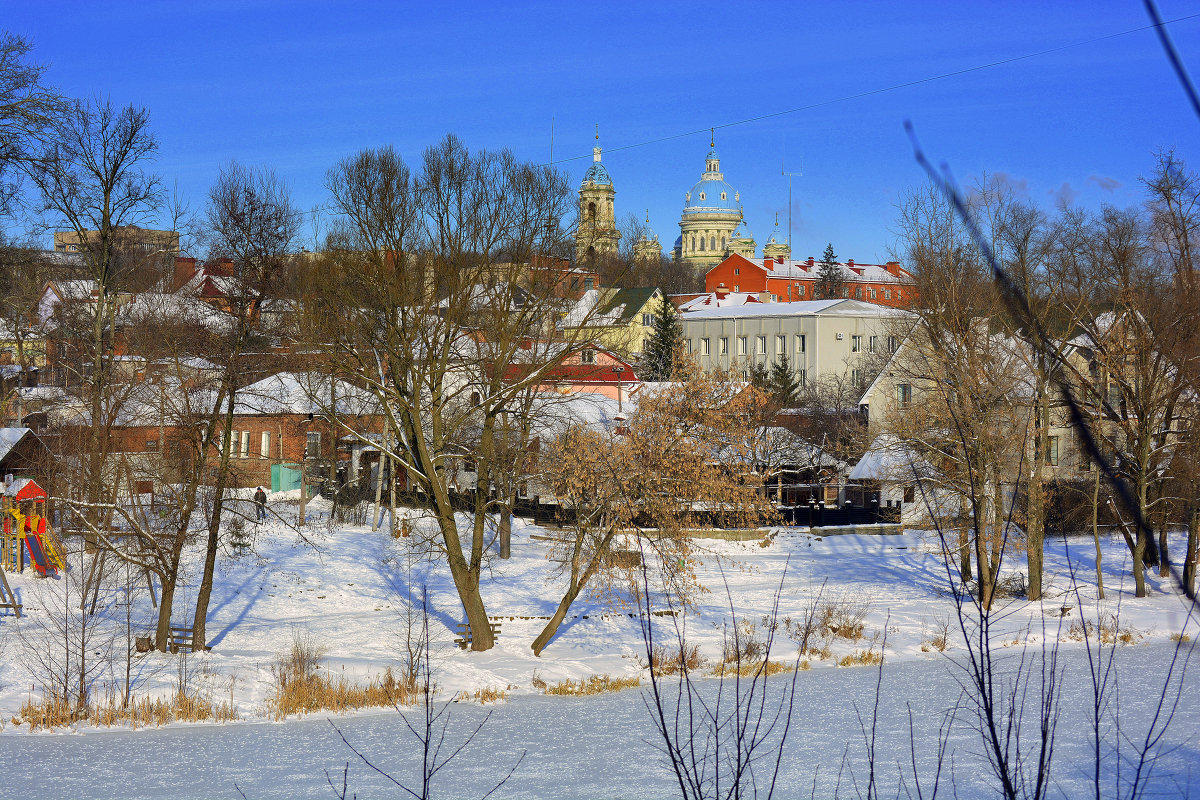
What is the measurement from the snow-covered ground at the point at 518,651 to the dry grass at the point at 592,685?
0.45 metres

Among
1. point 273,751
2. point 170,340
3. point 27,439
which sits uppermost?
point 170,340

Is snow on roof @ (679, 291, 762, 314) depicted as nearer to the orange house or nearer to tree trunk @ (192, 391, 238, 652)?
the orange house

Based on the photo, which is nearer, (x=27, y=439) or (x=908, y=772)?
(x=908, y=772)

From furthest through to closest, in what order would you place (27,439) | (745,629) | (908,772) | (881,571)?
(881,571), (27,439), (745,629), (908,772)

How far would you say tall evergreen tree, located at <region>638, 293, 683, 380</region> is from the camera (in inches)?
2174

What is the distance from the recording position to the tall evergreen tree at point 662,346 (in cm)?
5522

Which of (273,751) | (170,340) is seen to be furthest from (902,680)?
(170,340)

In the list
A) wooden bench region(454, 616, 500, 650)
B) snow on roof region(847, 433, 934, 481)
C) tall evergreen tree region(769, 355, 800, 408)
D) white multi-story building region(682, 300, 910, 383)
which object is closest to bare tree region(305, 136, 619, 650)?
wooden bench region(454, 616, 500, 650)

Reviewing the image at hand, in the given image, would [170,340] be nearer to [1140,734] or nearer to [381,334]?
[381,334]

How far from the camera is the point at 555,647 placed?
20.9 meters

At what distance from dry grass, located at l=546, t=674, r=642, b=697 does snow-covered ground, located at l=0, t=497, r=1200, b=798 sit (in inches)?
17.8

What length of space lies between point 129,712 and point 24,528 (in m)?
12.3

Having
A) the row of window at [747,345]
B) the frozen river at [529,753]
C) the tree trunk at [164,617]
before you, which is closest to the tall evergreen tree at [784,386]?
the row of window at [747,345]

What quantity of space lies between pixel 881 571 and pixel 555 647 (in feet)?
43.1
